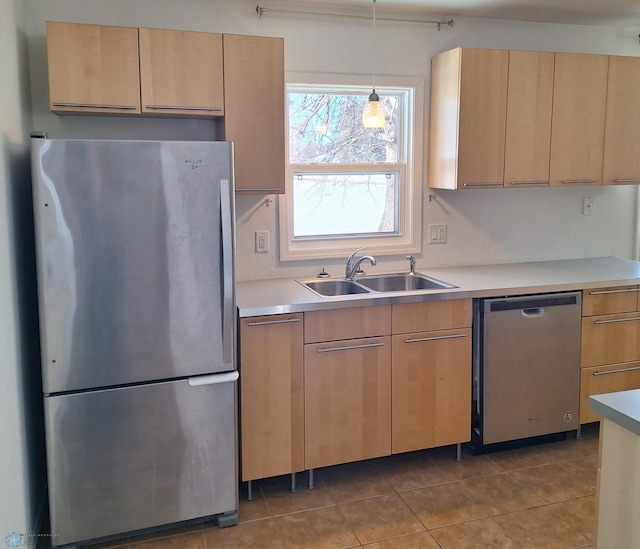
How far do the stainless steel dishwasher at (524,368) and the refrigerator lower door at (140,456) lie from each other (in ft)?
4.23

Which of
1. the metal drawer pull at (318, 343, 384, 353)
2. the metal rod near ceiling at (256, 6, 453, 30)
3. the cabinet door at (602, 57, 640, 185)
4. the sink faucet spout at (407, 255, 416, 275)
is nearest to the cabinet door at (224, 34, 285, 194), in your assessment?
the metal rod near ceiling at (256, 6, 453, 30)

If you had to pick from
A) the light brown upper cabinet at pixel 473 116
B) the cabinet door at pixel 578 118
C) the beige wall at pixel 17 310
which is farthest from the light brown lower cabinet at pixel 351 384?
the cabinet door at pixel 578 118

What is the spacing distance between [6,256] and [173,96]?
1049mm

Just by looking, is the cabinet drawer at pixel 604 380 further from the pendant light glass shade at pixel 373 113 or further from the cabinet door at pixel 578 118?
the pendant light glass shade at pixel 373 113

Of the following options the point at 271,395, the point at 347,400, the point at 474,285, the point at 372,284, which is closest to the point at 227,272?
the point at 271,395

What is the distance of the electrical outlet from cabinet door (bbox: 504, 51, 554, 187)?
1.34 meters

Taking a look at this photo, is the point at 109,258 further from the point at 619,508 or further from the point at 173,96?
the point at 619,508

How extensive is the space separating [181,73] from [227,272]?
3.15 ft

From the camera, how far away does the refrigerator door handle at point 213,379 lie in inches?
98.5

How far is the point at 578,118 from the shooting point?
345 centimetres

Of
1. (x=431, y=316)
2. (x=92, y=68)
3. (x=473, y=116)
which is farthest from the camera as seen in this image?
(x=473, y=116)

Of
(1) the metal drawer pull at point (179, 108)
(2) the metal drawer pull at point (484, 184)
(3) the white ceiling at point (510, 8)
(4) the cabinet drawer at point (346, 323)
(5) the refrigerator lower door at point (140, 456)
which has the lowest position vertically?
(5) the refrigerator lower door at point (140, 456)

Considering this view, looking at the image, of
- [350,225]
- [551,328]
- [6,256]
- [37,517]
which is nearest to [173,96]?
[6,256]

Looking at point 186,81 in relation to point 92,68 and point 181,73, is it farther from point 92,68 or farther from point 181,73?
point 92,68
